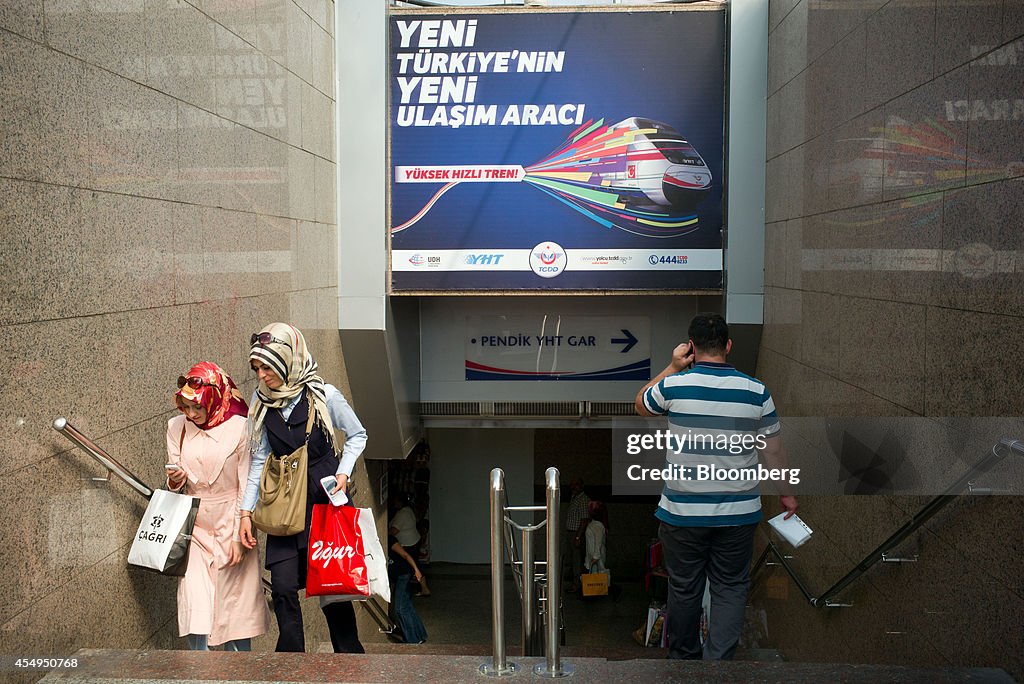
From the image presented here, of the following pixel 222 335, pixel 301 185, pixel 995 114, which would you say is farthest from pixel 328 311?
pixel 995 114

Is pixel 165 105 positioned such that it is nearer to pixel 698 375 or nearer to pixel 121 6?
pixel 121 6

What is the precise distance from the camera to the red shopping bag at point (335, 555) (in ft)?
12.8

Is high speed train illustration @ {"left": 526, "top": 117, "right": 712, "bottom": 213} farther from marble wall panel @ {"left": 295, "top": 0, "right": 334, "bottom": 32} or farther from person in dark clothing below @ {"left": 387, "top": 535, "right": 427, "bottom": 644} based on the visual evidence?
person in dark clothing below @ {"left": 387, "top": 535, "right": 427, "bottom": 644}

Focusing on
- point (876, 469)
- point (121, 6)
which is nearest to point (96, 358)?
point (121, 6)

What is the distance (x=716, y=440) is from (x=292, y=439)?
163 cm

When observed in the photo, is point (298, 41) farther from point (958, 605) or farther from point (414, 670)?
point (958, 605)

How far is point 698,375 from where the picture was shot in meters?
3.98

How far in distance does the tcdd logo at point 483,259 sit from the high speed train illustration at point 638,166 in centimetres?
76

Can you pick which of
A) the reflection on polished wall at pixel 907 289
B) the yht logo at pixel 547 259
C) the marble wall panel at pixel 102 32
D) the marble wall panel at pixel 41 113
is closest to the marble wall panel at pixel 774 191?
the reflection on polished wall at pixel 907 289

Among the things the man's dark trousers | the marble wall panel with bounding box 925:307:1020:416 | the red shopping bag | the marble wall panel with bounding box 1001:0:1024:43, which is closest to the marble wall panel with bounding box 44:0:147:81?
the red shopping bag

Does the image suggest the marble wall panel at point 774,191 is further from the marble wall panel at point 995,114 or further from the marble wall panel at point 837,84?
the marble wall panel at point 995,114

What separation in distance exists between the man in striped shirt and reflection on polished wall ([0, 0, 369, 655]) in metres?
2.11

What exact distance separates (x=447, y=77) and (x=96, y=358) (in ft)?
15.5

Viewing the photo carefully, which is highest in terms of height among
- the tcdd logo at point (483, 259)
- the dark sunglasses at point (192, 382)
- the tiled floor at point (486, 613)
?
the tcdd logo at point (483, 259)
